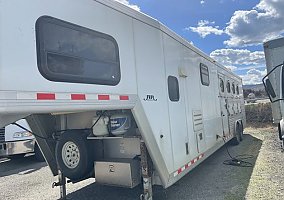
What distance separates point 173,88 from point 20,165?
20.2 ft

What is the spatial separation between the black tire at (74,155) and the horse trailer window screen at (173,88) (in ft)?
5.18

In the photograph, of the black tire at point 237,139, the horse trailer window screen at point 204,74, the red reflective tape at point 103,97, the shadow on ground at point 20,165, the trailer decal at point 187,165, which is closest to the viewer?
the red reflective tape at point 103,97

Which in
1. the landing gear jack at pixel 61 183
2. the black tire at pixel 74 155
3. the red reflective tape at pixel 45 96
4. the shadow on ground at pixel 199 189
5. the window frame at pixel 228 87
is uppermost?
the window frame at pixel 228 87

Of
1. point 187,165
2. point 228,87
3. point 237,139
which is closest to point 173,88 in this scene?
point 187,165

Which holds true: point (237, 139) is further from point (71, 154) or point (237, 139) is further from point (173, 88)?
point (71, 154)

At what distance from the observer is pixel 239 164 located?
22.8 feet

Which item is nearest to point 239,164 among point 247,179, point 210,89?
point 247,179

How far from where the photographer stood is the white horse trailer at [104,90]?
2.49 m

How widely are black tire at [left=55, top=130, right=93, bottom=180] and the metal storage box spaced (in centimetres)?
20

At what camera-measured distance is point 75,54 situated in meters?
3.01

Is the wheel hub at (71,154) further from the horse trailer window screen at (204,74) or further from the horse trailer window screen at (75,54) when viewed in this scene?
the horse trailer window screen at (204,74)

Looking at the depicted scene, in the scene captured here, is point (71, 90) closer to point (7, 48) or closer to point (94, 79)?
point (94, 79)

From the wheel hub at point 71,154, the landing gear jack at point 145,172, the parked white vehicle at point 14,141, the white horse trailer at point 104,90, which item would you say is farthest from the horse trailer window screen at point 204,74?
the parked white vehicle at point 14,141

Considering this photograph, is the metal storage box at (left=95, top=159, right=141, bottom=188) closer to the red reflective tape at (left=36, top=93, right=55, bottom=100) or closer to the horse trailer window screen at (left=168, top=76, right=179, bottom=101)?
the horse trailer window screen at (left=168, top=76, right=179, bottom=101)
